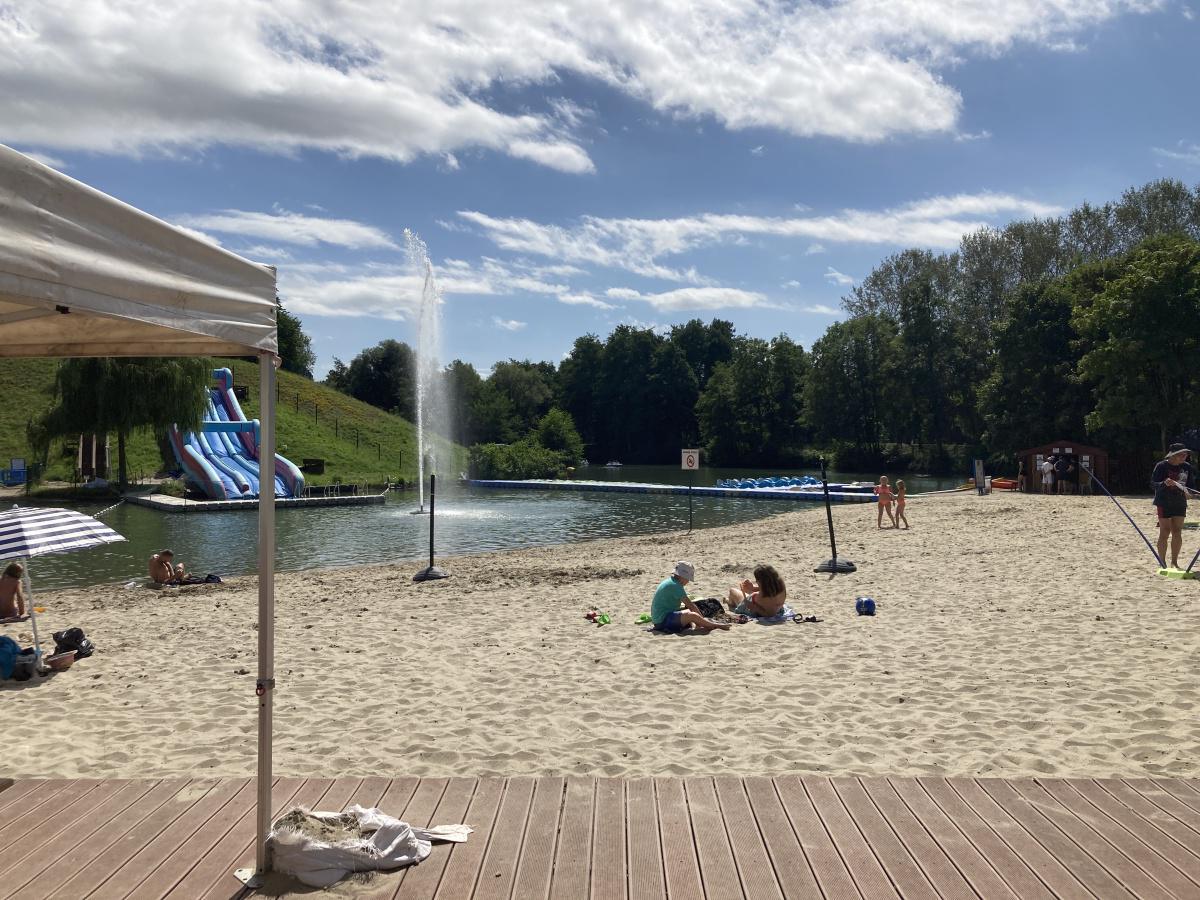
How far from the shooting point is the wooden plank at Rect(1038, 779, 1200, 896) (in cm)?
372

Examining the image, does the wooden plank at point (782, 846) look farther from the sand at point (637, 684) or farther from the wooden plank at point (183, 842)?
the wooden plank at point (183, 842)

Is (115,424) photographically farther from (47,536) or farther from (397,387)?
(397,387)

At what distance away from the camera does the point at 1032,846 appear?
4.06 metres

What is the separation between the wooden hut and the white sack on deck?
107 ft

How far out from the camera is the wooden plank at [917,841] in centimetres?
369

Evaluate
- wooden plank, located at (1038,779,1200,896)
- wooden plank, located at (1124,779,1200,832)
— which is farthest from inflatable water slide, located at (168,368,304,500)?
wooden plank, located at (1124,779,1200,832)

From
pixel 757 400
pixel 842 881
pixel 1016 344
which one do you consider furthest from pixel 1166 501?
pixel 757 400

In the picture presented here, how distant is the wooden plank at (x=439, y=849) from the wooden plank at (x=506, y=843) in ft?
0.54

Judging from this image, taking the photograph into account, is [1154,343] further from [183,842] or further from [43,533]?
[183,842]

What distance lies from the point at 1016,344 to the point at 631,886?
50.9 metres

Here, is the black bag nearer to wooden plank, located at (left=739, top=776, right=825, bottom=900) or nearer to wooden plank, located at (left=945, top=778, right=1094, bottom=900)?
wooden plank, located at (left=739, top=776, right=825, bottom=900)

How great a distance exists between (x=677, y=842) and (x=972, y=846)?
4.40 feet

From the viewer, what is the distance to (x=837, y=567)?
1444cm

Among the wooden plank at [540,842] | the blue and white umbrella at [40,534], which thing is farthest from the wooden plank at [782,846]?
the blue and white umbrella at [40,534]
